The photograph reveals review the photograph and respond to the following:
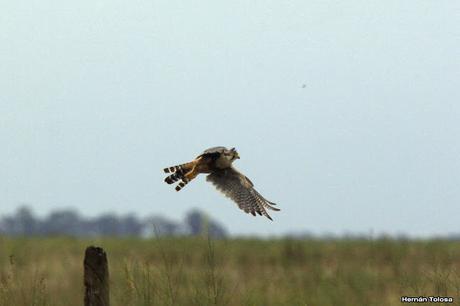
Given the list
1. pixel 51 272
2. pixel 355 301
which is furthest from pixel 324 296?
pixel 51 272

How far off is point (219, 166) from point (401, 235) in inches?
341

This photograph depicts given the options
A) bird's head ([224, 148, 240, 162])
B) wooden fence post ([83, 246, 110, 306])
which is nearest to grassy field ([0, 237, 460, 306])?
wooden fence post ([83, 246, 110, 306])

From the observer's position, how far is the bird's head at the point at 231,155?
8.02m

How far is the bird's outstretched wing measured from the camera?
8070 millimetres

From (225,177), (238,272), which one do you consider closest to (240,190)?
(225,177)

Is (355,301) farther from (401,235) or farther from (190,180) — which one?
(401,235)

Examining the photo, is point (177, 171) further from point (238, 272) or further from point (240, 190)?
point (238, 272)

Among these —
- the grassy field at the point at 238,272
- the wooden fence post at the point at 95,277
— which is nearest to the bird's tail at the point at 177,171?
the grassy field at the point at 238,272

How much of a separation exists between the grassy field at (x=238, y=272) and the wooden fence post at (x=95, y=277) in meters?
0.37

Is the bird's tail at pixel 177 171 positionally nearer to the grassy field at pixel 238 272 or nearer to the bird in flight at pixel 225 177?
the bird in flight at pixel 225 177

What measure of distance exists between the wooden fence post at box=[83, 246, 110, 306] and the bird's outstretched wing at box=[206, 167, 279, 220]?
7.63 ft

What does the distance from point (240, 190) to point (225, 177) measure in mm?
225

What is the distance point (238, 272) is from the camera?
13961 millimetres

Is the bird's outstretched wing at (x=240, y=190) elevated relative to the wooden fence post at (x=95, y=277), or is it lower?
elevated
